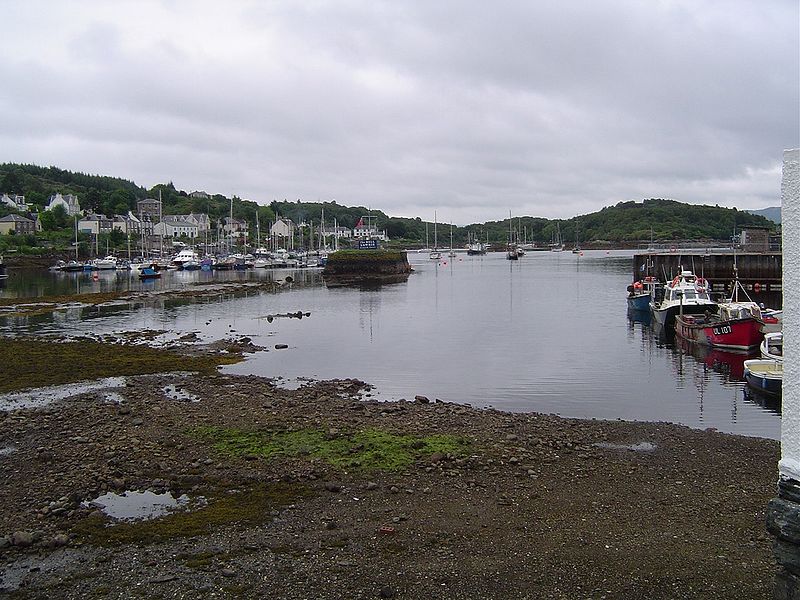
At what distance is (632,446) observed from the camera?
1702 centimetres

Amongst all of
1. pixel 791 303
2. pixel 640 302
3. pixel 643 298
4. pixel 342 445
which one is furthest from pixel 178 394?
pixel 640 302

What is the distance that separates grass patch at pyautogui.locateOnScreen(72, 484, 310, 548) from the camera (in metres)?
11.3

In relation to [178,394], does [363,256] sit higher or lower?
higher

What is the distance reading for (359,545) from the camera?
10.8 metres

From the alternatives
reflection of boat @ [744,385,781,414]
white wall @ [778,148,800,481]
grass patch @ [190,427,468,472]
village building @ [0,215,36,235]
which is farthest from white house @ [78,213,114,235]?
white wall @ [778,148,800,481]

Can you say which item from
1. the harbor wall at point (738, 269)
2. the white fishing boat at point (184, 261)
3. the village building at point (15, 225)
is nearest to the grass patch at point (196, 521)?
the harbor wall at point (738, 269)

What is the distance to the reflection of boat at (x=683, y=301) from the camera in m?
40.8

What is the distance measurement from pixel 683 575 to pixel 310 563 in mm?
5086

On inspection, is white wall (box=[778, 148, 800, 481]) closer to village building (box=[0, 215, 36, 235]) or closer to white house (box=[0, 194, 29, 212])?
village building (box=[0, 215, 36, 235])

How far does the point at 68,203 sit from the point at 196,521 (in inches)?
7116

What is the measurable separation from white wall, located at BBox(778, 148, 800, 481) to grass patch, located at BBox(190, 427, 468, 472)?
9856mm

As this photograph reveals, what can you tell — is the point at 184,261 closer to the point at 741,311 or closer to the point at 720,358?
the point at 741,311

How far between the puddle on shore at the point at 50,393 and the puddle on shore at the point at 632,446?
15844 mm

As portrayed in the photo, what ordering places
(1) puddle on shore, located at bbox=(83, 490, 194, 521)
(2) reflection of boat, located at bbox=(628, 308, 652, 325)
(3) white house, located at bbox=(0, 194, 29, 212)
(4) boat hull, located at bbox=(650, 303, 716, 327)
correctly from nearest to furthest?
1. (1) puddle on shore, located at bbox=(83, 490, 194, 521)
2. (4) boat hull, located at bbox=(650, 303, 716, 327)
3. (2) reflection of boat, located at bbox=(628, 308, 652, 325)
4. (3) white house, located at bbox=(0, 194, 29, 212)
